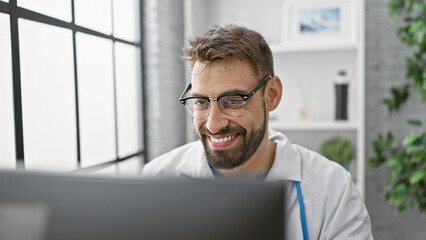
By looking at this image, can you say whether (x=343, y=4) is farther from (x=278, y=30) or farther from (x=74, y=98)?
(x=74, y=98)

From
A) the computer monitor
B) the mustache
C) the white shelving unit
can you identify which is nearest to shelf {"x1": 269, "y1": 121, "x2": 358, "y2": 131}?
the white shelving unit

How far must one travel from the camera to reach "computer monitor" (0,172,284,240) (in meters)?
0.40

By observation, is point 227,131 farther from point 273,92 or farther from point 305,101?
point 305,101

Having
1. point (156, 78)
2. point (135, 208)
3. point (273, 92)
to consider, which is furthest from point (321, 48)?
point (135, 208)

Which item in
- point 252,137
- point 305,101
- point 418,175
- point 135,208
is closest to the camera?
point 135,208

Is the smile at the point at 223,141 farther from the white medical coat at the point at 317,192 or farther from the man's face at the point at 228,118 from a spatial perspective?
the white medical coat at the point at 317,192

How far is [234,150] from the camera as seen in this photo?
3.87 feet

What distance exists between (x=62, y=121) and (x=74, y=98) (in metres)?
0.14

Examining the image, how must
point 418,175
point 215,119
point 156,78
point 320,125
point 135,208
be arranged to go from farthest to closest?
1. point 320,125
2. point 156,78
3. point 418,175
4. point 215,119
5. point 135,208

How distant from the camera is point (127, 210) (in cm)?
44

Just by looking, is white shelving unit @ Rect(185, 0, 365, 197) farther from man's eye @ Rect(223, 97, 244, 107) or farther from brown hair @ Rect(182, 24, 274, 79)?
man's eye @ Rect(223, 97, 244, 107)

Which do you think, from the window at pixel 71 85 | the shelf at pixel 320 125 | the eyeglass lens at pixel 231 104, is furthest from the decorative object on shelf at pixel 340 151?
the eyeglass lens at pixel 231 104

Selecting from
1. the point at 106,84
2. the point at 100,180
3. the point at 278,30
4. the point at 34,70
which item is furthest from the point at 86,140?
the point at 278,30

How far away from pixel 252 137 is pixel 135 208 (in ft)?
2.68
